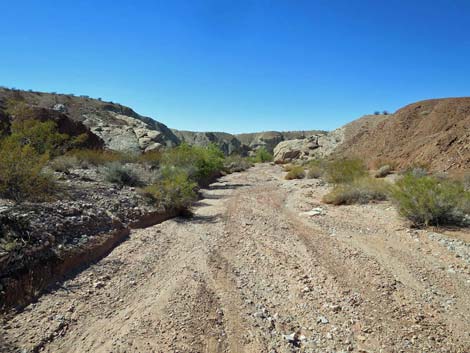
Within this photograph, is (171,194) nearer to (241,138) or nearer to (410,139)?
(410,139)

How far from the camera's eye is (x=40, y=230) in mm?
5715

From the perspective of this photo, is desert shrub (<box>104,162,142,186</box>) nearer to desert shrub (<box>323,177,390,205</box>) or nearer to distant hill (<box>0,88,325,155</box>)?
desert shrub (<box>323,177,390,205</box>)

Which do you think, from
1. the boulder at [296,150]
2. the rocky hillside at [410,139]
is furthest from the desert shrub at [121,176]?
the boulder at [296,150]

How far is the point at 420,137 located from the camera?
24.7m

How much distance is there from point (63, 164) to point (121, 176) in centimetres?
271

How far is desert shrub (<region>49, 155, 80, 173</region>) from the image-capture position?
12.4m

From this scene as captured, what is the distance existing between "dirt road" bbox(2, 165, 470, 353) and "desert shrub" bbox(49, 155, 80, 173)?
21.4 feet

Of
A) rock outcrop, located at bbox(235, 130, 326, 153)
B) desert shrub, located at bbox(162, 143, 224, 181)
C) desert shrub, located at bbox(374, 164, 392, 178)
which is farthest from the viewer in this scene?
rock outcrop, located at bbox(235, 130, 326, 153)

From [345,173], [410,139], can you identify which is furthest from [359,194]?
[410,139]

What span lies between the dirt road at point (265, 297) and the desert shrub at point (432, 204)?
0.55m

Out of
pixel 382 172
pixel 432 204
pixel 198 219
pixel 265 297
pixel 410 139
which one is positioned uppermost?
pixel 410 139

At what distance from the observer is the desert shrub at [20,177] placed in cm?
691

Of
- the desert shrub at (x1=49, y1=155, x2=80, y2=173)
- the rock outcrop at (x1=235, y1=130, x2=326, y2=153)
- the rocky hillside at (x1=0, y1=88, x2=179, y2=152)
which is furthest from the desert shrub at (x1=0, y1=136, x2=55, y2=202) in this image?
the rock outcrop at (x1=235, y1=130, x2=326, y2=153)

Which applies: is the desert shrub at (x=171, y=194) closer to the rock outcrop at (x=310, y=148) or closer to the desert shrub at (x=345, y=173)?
the desert shrub at (x=345, y=173)
